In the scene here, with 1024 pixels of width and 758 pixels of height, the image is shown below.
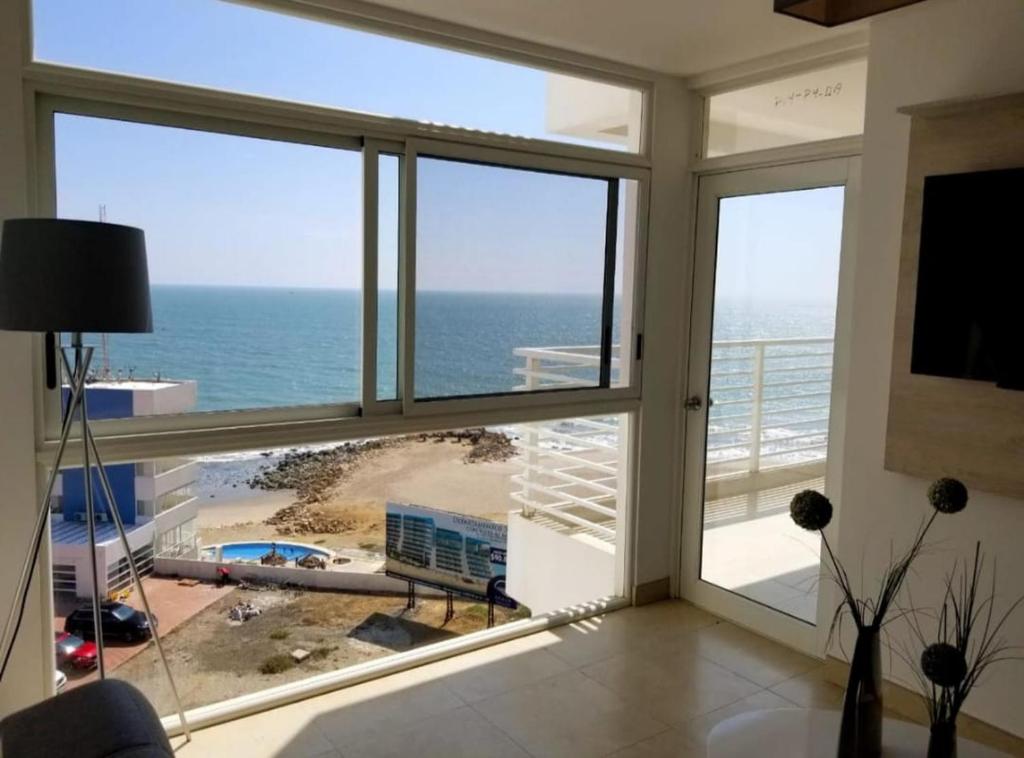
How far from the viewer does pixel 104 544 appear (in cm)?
273

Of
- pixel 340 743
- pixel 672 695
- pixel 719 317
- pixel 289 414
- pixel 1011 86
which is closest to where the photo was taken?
pixel 1011 86

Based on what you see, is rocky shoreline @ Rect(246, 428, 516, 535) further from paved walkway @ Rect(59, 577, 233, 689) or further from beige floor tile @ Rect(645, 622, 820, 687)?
beige floor tile @ Rect(645, 622, 820, 687)

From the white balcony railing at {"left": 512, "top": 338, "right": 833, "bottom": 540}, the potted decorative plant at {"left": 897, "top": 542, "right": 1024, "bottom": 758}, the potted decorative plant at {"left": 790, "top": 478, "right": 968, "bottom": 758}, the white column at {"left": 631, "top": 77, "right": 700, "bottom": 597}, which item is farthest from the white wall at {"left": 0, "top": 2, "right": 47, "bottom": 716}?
the potted decorative plant at {"left": 897, "top": 542, "right": 1024, "bottom": 758}

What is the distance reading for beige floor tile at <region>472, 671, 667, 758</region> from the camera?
9.12 ft

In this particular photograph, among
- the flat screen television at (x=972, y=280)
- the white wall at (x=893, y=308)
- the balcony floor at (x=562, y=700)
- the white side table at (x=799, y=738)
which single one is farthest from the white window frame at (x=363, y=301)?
the white side table at (x=799, y=738)

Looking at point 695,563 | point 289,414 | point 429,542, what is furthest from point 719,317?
point 289,414

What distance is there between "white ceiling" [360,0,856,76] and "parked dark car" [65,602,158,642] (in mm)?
2364

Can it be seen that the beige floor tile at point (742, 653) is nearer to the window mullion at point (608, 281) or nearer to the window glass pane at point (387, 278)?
the window mullion at point (608, 281)

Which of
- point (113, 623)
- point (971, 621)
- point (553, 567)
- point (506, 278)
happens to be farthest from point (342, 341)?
point (971, 621)

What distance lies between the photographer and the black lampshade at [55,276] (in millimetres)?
1979

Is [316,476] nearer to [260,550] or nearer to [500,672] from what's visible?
[260,550]

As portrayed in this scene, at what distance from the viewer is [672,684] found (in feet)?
10.6

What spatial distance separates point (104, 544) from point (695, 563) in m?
2.73

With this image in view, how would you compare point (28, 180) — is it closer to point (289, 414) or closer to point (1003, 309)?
point (289, 414)
